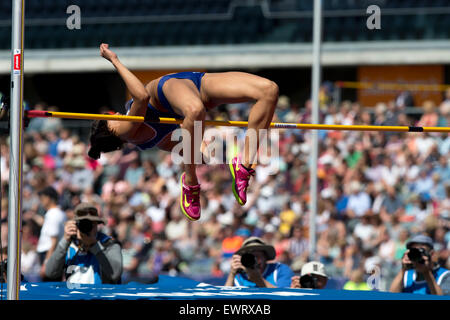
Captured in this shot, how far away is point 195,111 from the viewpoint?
6199mm

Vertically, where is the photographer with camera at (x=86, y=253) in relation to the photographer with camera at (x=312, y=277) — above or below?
above

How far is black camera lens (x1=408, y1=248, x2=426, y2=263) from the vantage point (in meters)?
6.99

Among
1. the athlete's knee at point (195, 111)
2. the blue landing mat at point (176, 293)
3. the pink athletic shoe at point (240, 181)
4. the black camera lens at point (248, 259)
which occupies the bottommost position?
the blue landing mat at point (176, 293)

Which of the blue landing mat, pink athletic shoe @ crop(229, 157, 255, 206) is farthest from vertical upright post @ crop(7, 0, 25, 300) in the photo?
pink athletic shoe @ crop(229, 157, 255, 206)

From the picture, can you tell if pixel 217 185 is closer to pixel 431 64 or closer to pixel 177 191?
pixel 177 191

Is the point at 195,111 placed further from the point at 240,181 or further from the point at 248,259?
the point at 248,259

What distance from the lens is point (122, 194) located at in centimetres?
1303

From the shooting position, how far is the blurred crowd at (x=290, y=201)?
10570 mm

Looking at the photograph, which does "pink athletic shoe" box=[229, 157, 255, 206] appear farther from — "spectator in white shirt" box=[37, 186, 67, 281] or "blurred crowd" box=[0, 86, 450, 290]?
"spectator in white shirt" box=[37, 186, 67, 281]

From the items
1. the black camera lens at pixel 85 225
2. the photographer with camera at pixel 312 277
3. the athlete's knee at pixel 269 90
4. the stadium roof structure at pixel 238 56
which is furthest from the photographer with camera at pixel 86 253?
the stadium roof structure at pixel 238 56

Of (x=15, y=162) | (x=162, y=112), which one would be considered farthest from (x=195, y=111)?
(x=15, y=162)

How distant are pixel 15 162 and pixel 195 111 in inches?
46.4

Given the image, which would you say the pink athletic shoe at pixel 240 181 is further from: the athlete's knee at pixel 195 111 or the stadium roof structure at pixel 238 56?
the stadium roof structure at pixel 238 56

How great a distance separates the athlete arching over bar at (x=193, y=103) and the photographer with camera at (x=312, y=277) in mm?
1152
